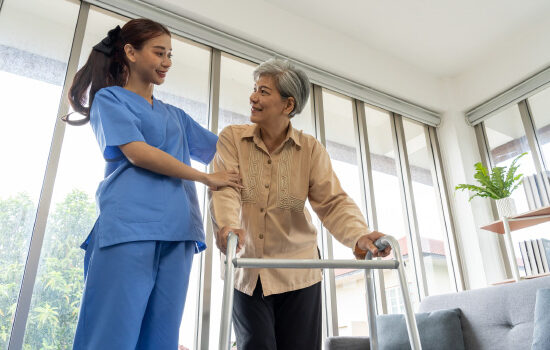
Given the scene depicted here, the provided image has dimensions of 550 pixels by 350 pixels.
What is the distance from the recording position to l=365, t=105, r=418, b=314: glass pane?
133 inches

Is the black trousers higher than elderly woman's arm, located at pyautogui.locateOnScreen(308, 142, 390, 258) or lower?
lower

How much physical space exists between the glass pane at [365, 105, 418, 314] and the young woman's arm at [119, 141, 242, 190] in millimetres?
2361

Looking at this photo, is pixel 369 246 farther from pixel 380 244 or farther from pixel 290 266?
pixel 290 266

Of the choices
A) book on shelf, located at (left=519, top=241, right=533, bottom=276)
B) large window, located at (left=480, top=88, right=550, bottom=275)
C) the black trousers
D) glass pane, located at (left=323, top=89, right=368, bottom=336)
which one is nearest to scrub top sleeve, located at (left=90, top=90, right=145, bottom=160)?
the black trousers

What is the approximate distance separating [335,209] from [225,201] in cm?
38

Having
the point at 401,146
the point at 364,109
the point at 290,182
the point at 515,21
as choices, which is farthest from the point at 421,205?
the point at 290,182

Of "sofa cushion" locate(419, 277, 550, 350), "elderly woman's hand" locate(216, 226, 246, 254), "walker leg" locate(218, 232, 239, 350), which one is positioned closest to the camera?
"walker leg" locate(218, 232, 239, 350)

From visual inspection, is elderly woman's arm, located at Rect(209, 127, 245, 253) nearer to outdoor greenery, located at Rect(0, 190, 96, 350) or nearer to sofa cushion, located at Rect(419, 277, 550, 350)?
outdoor greenery, located at Rect(0, 190, 96, 350)

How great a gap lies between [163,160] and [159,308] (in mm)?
403

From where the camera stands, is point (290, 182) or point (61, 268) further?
point (61, 268)

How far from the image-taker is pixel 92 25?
2.70 metres

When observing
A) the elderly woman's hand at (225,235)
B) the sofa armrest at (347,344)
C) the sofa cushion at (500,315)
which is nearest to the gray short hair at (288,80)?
the elderly woman's hand at (225,235)

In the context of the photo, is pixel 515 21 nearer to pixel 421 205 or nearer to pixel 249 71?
pixel 421 205

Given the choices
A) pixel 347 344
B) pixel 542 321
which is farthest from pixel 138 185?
pixel 542 321
